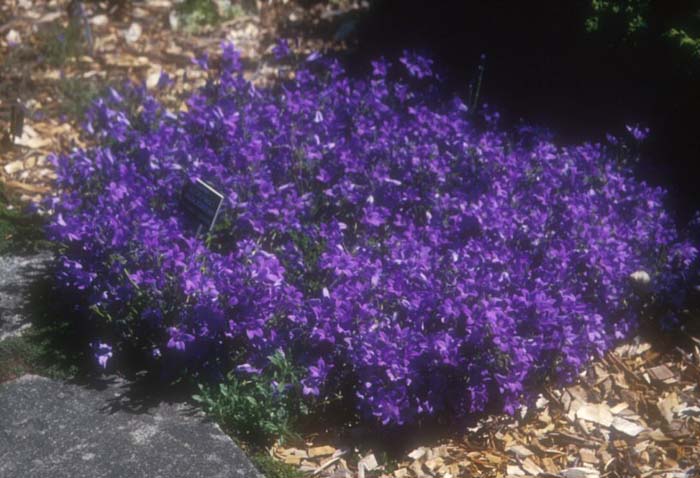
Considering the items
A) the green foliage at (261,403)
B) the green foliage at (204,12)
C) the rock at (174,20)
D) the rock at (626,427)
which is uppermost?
the green foliage at (204,12)

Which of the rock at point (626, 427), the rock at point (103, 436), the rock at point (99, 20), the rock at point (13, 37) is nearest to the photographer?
the rock at point (103, 436)

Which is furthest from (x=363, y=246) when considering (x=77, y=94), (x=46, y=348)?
(x=77, y=94)

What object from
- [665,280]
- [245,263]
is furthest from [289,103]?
[665,280]

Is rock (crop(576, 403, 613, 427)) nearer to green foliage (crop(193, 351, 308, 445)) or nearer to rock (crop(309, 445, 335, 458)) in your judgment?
rock (crop(309, 445, 335, 458))

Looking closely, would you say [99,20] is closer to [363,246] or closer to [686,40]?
[363,246]

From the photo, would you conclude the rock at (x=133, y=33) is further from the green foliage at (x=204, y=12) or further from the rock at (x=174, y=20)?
the green foliage at (x=204, y=12)

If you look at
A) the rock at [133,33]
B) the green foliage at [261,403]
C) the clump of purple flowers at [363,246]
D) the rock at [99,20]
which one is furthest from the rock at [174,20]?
the green foliage at [261,403]
